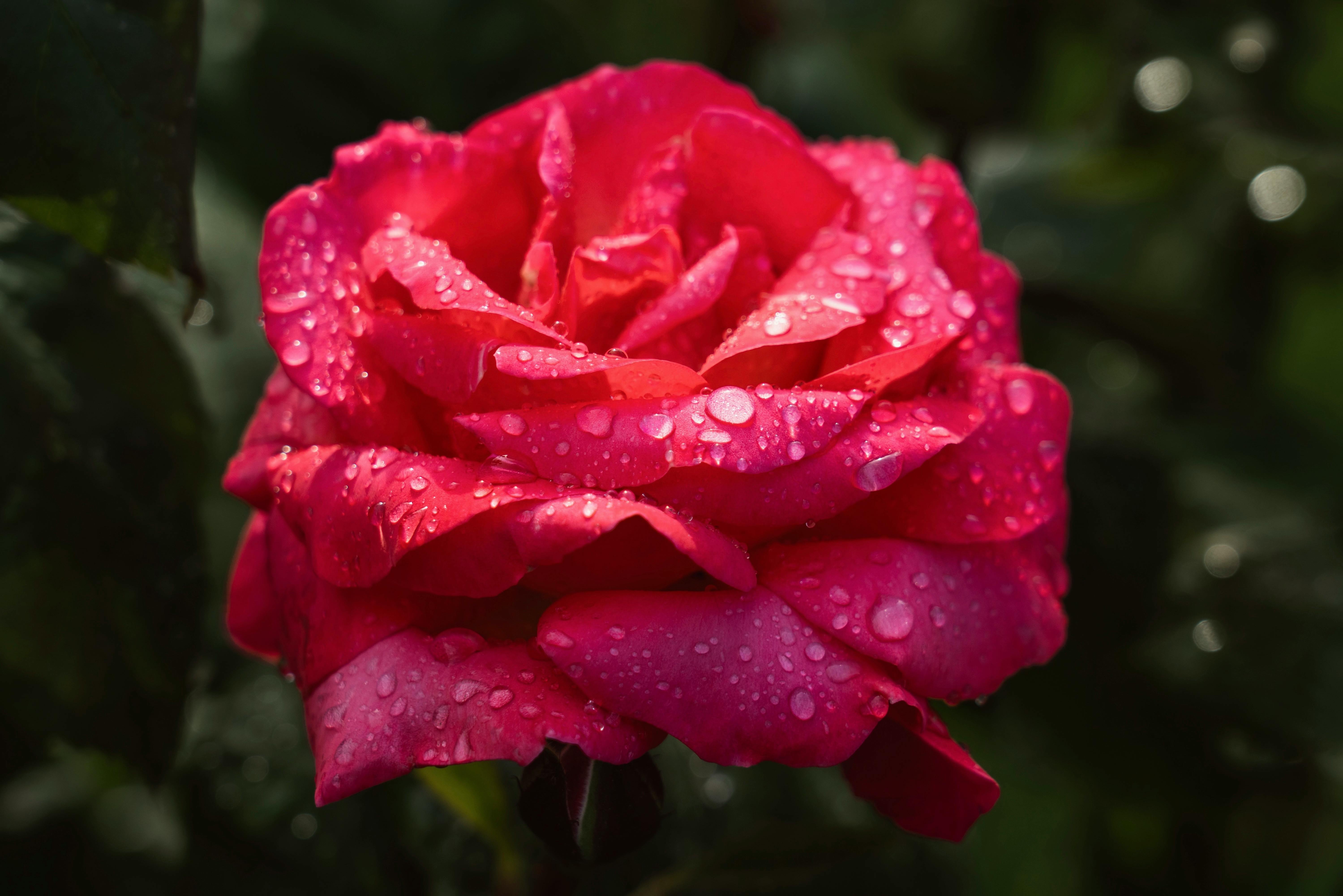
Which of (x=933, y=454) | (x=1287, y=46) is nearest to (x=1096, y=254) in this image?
(x=1287, y=46)

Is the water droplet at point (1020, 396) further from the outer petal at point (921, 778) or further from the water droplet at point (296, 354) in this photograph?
the water droplet at point (296, 354)

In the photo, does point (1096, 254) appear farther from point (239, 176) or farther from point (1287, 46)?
point (239, 176)

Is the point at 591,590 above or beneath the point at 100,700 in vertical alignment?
above

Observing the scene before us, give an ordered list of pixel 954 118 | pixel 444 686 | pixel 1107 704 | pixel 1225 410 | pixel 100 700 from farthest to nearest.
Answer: pixel 954 118 → pixel 1225 410 → pixel 1107 704 → pixel 100 700 → pixel 444 686

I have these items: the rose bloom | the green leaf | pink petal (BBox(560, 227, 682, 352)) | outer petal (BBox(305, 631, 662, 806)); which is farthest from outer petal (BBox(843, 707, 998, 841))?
the green leaf

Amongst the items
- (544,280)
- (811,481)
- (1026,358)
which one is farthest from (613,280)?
(1026,358)

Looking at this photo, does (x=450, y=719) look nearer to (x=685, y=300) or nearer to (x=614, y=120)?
(x=685, y=300)
